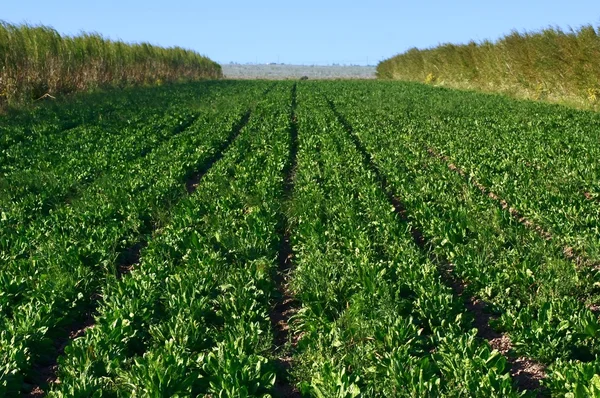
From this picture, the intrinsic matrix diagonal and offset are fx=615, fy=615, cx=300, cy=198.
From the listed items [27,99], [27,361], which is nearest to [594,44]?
[27,99]

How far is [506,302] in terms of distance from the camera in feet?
18.2

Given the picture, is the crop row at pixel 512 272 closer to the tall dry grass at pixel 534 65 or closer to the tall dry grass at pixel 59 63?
the tall dry grass at pixel 534 65

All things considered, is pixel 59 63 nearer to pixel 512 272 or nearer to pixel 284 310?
pixel 284 310

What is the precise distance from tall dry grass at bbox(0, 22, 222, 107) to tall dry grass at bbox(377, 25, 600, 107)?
66.6 feet

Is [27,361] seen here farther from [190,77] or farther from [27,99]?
[190,77]

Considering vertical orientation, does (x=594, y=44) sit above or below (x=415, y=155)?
above

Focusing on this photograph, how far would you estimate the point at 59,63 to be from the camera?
25.4 meters

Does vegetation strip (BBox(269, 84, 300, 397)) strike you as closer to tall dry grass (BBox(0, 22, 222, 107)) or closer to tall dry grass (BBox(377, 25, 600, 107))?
tall dry grass (BBox(0, 22, 222, 107))

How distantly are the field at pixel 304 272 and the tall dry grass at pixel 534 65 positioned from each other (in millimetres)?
10472

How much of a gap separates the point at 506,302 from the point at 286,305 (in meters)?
2.10

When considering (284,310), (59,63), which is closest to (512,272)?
(284,310)

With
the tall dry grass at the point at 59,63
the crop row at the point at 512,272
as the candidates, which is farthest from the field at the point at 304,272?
the tall dry grass at the point at 59,63

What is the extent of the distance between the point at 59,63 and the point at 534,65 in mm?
20512

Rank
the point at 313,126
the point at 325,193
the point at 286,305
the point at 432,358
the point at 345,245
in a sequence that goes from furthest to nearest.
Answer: the point at 313,126
the point at 325,193
the point at 345,245
the point at 286,305
the point at 432,358
